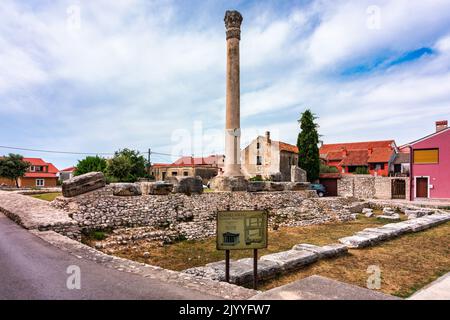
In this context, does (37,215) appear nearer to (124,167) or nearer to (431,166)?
(124,167)

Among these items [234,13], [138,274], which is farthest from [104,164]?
[138,274]

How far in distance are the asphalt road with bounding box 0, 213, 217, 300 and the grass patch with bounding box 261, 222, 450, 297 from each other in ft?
7.45

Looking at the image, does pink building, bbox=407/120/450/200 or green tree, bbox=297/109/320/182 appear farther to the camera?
green tree, bbox=297/109/320/182

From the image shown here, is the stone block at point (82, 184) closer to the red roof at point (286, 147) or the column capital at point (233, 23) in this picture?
the column capital at point (233, 23)

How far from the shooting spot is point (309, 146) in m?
36.2

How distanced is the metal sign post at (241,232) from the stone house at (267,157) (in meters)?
33.3

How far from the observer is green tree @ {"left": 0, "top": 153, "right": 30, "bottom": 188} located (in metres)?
38.9

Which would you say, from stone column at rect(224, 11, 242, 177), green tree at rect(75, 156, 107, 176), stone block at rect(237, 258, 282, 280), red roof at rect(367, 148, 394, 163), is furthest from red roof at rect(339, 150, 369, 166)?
stone block at rect(237, 258, 282, 280)

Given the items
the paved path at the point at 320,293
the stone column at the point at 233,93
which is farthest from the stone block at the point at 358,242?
the stone column at the point at 233,93

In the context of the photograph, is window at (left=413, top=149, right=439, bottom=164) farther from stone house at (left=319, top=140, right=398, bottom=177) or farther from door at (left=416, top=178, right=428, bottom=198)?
stone house at (left=319, top=140, right=398, bottom=177)

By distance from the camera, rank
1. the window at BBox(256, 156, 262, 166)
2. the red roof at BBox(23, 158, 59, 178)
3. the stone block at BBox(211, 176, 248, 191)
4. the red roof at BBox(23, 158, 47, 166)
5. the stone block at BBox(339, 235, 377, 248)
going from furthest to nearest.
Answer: the red roof at BBox(23, 158, 47, 166) → the red roof at BBox(23, 158, 59, 178) → the window at BBox(256, 156, 262, 166) → the stone block at BBox(211, 176, 248, 191) → the stone block at BBox(339, 235, 377, 248)
